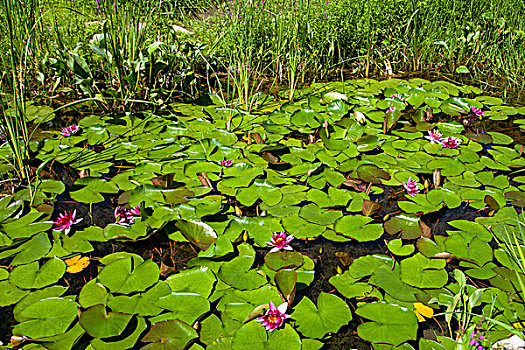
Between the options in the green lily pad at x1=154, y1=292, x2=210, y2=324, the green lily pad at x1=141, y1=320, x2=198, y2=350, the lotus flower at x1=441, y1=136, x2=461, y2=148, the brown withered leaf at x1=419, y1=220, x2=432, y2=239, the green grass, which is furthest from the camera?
the green grass

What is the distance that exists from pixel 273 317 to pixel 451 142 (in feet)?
5.68

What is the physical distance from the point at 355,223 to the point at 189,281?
783 mm

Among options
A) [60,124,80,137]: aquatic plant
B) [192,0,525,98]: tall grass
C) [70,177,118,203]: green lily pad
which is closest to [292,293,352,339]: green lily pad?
[70,177,118,203]: green lily pad

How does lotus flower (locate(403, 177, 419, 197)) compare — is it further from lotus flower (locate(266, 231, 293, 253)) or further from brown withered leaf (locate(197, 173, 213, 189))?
brown withered leaf (locate(197, 173, 213, 189))

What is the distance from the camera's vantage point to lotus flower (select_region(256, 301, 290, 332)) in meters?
1.25

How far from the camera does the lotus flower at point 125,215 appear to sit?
1.75m

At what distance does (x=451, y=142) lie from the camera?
7.77ft

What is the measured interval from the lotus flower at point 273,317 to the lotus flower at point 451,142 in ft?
5.46

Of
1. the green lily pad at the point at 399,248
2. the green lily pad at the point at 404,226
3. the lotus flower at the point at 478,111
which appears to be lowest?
the green lily pad at the point at 399,248

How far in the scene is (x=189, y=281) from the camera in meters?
1.42

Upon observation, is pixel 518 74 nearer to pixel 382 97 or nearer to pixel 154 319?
pixel 382 97

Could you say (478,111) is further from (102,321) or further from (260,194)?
(102,321)

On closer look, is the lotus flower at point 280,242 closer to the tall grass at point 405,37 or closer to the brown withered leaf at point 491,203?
the brown withered leaf at point 491,203

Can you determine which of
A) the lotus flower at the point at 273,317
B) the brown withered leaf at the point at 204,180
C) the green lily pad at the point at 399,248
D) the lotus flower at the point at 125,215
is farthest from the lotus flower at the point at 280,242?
the lotus flower at the point at 125,215
